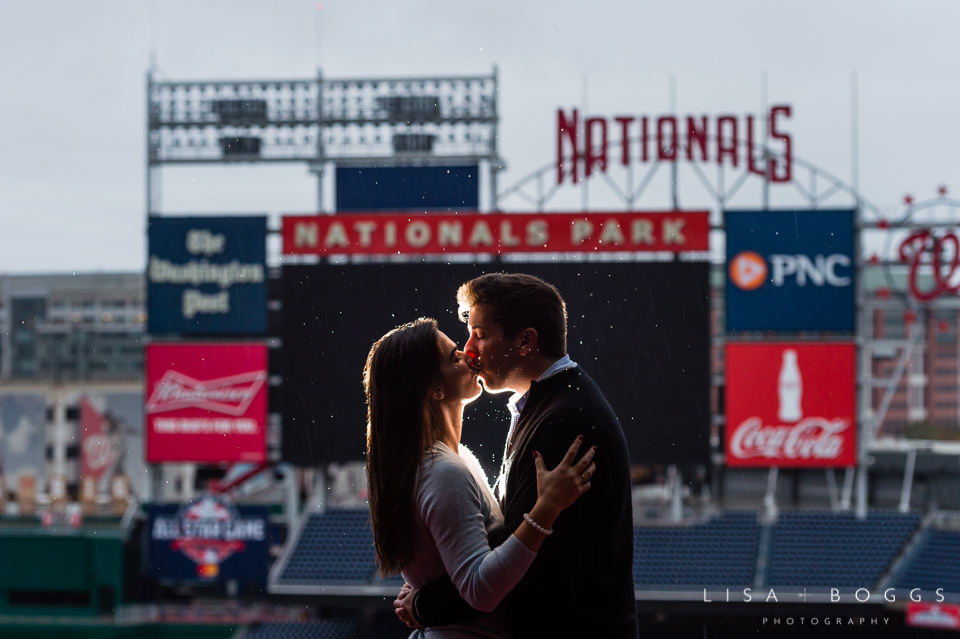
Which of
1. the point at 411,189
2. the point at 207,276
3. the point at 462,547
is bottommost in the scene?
the point at 462,547

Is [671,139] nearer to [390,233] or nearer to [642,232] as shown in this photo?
[642,232]

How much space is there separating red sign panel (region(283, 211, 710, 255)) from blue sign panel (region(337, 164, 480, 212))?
0.23 metres

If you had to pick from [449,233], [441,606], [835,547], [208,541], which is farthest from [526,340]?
[208,541]

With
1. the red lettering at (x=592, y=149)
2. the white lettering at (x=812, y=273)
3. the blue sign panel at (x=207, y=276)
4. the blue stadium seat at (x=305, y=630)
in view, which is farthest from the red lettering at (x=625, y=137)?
the blue stadium seat at (x=305, y=630)

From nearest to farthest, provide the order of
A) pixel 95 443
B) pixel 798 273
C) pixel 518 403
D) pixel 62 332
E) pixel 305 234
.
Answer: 1. pixel 518 403
2. pixel 798 273
3. pixel 305 234
4. pixel 95 443
5. pixel 62 332

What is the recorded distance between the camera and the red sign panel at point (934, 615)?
30.6 ft

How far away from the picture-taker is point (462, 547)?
125cm

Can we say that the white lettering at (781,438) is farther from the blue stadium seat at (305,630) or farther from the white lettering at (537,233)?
the blue stadium seat at (305,630)

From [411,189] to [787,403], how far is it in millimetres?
5581

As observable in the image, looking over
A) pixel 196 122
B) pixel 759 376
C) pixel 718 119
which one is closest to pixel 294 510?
pixel 196 122

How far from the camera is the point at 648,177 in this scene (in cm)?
1073

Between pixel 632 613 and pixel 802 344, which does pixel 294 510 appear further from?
pixel 632 613

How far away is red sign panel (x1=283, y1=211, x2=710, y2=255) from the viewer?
34.0 feet

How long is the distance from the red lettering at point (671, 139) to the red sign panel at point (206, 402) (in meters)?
5.88
